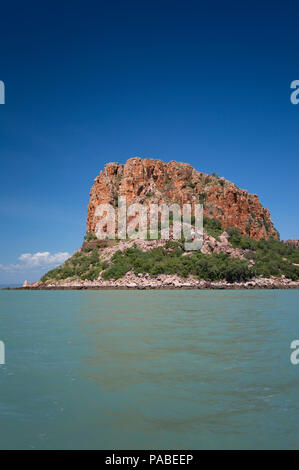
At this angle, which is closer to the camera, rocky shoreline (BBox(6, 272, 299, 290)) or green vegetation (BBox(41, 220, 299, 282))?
rocky shoreline (BBox(6, 272, 299, 290))

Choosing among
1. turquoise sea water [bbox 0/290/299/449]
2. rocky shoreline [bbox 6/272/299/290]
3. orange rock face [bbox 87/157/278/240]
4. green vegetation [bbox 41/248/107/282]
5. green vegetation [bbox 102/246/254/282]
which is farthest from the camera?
orange rock face [bbox 87/157/278/240]

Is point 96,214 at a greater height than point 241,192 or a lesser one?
lesser

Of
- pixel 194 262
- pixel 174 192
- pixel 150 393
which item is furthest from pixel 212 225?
pixel 150 393

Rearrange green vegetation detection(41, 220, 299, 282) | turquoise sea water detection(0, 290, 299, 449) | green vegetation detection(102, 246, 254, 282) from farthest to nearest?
green vegetation detection(41, 220, 299, 282)
green vegetation detection(102, 246, 254, 282)
turquoise sea water detection(0, 290, 299, 449)

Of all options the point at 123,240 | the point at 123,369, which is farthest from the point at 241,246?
the point at 123,369

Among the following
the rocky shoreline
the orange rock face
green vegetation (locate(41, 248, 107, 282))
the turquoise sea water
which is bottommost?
the turquoise sea water

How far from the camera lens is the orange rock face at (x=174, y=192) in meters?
130

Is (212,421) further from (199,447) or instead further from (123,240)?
(123,240)

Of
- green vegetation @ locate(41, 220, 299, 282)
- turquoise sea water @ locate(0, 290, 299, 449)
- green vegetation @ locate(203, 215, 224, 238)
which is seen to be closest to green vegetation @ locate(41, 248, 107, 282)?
green vegetation @ locate(41, 220, 299, 282)

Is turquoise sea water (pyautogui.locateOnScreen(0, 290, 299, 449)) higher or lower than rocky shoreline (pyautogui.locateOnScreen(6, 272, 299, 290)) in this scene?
lower

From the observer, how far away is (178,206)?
128 meters

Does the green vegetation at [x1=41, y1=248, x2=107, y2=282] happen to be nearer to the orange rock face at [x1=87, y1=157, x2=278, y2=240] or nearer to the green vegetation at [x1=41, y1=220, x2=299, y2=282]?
the green vegetation at [x1=41, y1=220, x2=299, y2=282]

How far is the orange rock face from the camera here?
425 ft

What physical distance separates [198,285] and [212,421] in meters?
83.7
